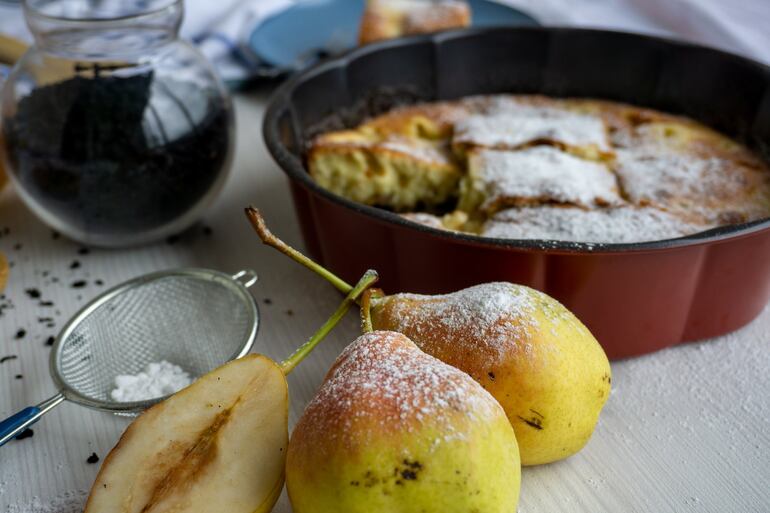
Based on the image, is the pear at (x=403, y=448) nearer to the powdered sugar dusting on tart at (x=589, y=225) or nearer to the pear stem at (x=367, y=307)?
the pear stem at (x=367, y=307)

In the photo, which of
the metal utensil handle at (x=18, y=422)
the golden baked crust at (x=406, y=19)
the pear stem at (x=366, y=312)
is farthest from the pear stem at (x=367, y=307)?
the golden baked crust at (x=406, y=19)

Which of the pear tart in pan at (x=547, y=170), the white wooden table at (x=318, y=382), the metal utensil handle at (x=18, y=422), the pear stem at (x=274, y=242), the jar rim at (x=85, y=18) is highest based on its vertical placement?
the jar rim at (x=85, y=18)

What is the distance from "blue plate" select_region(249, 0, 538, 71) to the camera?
1.96 meters

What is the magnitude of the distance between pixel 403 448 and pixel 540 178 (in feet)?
2.22

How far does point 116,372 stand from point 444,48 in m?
0.89

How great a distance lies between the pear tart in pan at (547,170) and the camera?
114 centimetres

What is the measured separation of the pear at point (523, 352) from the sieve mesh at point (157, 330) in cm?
25

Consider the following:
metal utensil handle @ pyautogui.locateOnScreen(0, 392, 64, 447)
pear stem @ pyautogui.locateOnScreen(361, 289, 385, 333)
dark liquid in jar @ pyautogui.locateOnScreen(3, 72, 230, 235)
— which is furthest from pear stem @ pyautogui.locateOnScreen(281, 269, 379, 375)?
dark liquid in jar @ pyautogui.locateOnScreen(3, 72, 230, 235)

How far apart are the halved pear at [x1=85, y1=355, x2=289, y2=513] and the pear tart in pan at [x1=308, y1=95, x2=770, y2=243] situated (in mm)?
447

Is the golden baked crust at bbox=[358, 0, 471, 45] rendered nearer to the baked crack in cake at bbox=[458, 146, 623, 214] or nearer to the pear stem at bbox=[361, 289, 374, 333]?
the baked crack in cake at bbox=[458, 146, 623, 214]

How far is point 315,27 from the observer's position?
6.85 feet

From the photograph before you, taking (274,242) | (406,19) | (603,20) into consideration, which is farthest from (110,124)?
(603,20)

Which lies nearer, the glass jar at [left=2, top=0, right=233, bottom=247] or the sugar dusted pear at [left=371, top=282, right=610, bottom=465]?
the sugar dusted pear at [left=371, top=282, right=610, bottom=465]

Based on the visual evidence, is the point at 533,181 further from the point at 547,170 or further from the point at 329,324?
the point at 329,324
